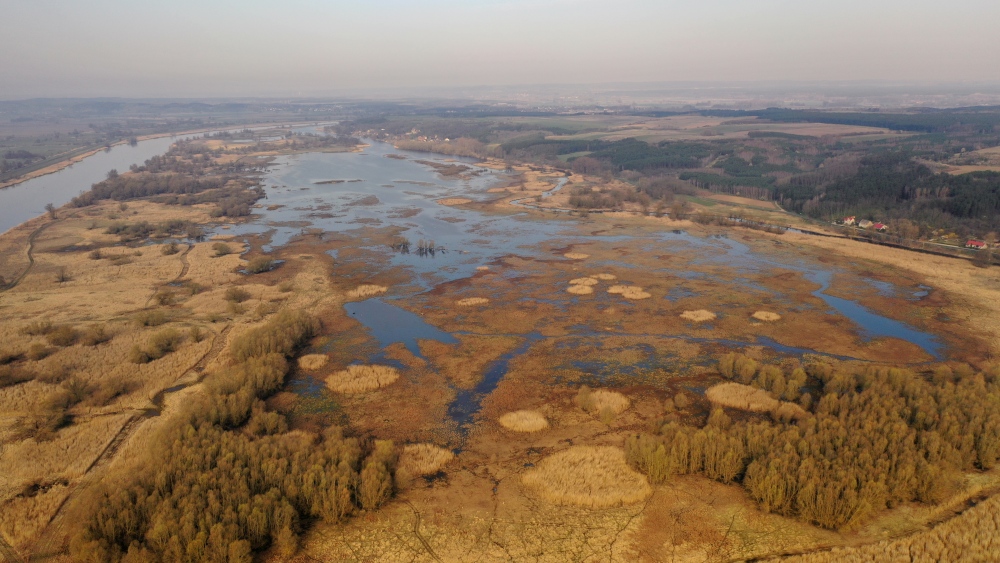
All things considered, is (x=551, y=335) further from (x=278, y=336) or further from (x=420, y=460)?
(x=278, y=336)

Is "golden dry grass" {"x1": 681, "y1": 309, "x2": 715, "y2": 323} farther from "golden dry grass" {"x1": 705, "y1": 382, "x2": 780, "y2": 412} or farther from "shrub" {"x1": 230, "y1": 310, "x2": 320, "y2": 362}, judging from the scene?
"shrub" {"x1": 230, "y1": 310, "x2": 320, "y2": 362}

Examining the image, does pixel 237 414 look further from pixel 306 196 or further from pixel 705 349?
pixel 306 196

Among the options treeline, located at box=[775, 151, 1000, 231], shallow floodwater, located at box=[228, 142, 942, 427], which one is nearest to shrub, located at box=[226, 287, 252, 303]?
shallow floodwater, located at box=[228, 142, 942, 427]

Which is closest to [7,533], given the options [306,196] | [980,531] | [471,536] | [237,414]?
[237,414]

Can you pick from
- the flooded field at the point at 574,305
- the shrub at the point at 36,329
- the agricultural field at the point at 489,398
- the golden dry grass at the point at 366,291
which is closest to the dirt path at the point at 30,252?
the agricultural field at the point at 489,398

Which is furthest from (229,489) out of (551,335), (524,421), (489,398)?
(551,335)

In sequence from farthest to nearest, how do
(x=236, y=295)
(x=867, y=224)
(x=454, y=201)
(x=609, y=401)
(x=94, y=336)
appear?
(x=454, y=201)
(x=867, y=224)
(x=236, y=295)
(x=94, y=336)
(x=609, y=401)
